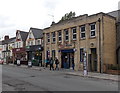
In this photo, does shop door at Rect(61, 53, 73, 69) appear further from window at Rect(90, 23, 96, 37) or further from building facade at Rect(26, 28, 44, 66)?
building facade at Rect(26, 28, 44, 66)

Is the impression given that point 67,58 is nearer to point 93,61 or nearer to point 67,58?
point 67,58

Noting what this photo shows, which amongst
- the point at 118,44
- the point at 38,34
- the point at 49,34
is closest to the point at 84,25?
the point at 118,44

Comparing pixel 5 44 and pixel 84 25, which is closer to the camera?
pixel 84 25

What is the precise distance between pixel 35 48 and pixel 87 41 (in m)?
14.2

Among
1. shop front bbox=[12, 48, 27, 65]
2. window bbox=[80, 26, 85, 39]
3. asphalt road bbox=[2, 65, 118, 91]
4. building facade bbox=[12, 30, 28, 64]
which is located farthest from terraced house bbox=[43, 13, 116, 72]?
building facade bbox=[12, 30, 28, 64]

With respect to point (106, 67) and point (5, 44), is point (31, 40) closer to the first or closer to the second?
point (5, 44)

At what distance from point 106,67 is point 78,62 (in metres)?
4.66

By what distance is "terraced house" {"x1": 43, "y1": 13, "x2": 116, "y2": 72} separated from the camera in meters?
23.9

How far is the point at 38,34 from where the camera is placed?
44.3 meters

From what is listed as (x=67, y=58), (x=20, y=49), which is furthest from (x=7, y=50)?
(x=67, y=58)

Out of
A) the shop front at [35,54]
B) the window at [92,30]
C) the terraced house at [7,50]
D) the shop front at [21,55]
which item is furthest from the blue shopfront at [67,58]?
the terraced house at [7,50]

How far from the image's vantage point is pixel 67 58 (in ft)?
96.6

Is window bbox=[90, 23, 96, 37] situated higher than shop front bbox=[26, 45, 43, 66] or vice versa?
window bbox=[90, 23, 96, 37]

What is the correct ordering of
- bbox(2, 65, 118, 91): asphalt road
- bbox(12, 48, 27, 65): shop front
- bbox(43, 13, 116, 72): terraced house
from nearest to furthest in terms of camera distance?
bbox(2, 65, 118, 91): asphalt road < bbox(43, 13, 116, 72): terraced house < bbox(12, 48, 27, 65): shop front
